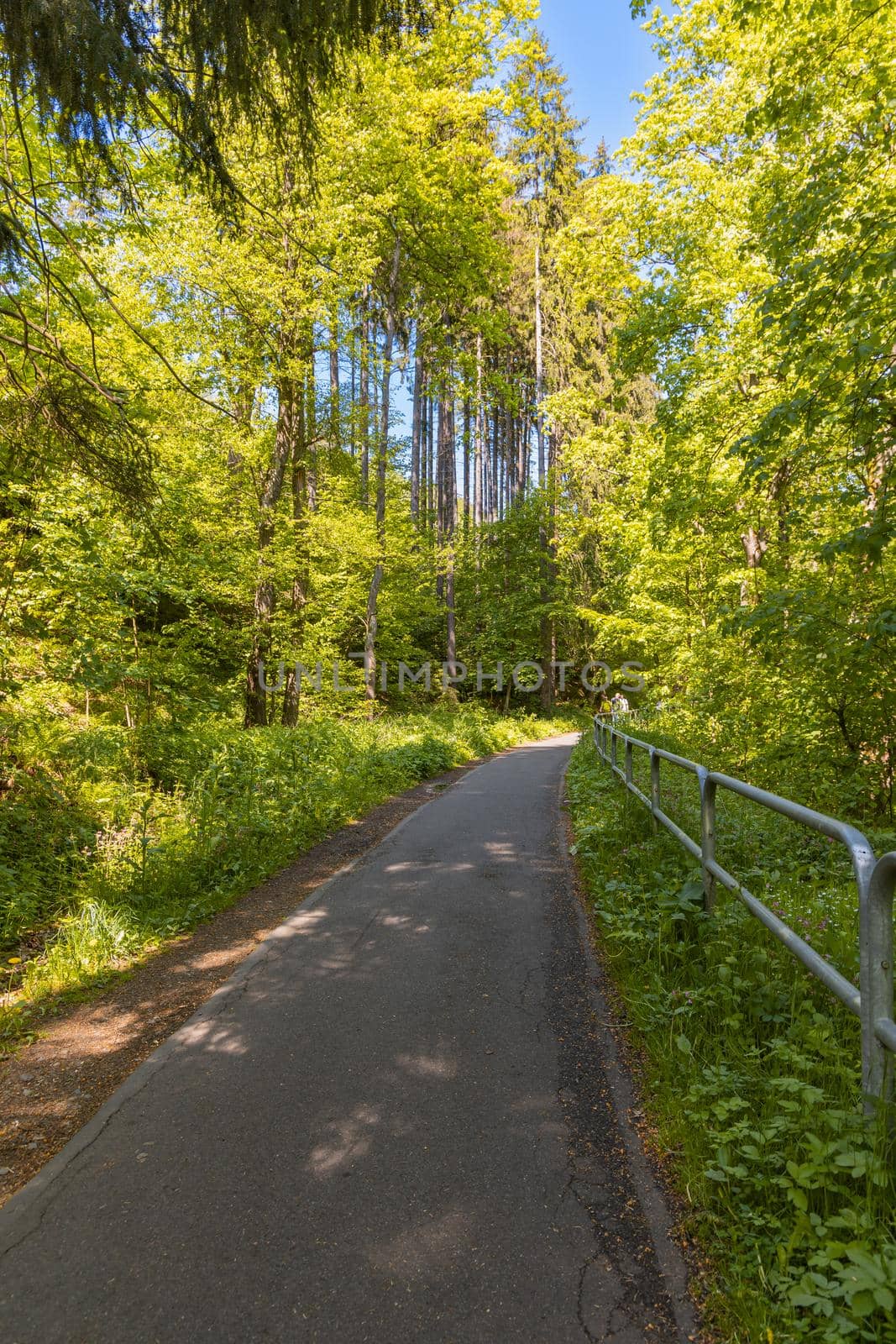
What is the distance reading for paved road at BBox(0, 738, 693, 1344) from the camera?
2074 millimetres

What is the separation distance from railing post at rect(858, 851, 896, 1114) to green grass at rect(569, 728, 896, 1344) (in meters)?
0.18

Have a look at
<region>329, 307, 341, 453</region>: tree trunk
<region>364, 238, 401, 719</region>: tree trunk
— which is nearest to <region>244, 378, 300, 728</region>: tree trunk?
<region>329, 307, 341, 453</region>: tree trunk

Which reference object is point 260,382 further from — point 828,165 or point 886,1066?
point 886,1066

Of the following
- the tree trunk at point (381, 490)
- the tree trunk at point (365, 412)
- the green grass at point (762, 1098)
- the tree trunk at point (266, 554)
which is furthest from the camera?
the tree trunk at point (381, 490)

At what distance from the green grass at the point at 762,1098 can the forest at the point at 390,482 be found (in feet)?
0.06

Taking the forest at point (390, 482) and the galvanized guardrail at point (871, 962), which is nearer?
the galvanized guardrail at point (871, 962)

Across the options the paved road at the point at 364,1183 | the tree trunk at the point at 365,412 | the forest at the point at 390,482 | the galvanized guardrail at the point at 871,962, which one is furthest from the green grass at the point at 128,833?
the tree trunk at the point at 365,412

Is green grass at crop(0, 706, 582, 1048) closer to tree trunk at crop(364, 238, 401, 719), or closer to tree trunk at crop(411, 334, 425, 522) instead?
tree trunk at crop(364, 238, 401, 719)

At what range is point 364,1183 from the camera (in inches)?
102

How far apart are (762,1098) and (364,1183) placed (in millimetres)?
1640

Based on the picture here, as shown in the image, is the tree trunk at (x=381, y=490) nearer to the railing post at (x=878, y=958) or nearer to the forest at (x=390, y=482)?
the forest at (x=390, y=482)

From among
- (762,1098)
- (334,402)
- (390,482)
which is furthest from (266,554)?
(762,1098)

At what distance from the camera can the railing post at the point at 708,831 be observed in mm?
3896
